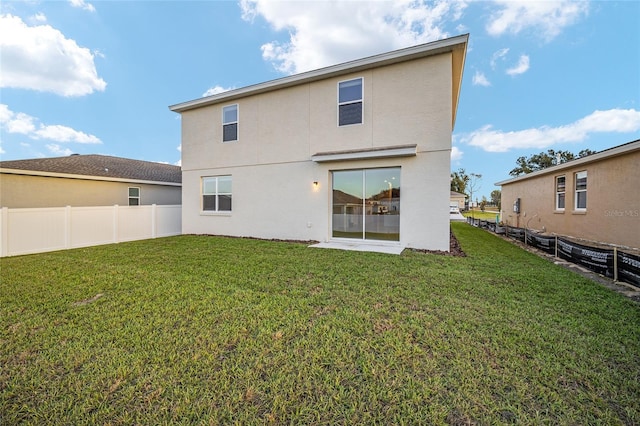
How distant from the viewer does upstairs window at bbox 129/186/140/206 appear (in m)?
14.7

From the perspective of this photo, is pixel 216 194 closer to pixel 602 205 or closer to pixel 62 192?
pixel 62 192

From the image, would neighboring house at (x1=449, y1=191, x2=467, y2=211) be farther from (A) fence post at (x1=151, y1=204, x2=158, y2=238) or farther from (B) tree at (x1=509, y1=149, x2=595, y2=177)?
(A) fence post at (x1=151, y1=204, x2=158, y2=238)

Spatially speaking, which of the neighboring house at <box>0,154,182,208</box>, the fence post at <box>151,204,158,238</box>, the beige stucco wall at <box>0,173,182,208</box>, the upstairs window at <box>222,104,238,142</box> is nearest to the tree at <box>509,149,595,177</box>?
the upstairs window at <box>222,104,238,142</box>

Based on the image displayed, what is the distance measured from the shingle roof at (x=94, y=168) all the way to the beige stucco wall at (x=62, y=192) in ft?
1.43

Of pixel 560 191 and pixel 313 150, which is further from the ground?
pixel 313 150

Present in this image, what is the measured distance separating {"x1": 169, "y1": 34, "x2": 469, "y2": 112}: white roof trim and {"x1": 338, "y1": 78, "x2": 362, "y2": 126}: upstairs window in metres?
0.40

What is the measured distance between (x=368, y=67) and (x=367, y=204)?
4.52 meters

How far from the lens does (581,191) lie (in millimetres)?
11453

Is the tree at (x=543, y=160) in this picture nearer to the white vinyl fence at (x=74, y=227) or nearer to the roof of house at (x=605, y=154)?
the roof of house at (x=605, y=154)

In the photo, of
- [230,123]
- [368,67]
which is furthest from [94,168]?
[368,67]

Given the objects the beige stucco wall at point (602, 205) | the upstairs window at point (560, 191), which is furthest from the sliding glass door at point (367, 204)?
the upstairs window at point (560, 191)

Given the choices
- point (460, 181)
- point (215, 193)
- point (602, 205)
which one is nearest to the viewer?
point (602, 205)

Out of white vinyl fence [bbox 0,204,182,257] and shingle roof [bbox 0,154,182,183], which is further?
shingle roof [bbox 0,154,182,183]

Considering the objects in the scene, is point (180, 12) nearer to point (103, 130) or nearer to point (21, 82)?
point (21, 82)
